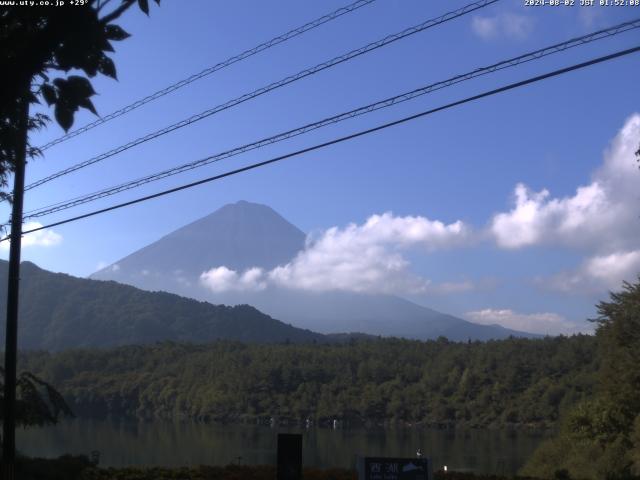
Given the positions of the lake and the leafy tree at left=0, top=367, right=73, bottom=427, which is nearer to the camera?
the leafy tree at left=0, top=367, right=73, bottom=427

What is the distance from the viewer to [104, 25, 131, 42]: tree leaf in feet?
15.5

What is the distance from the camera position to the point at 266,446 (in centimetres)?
5428

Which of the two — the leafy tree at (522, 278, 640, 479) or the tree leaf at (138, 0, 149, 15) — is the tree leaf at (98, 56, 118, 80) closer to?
the tree leaf at (138, 0, 149, 15)

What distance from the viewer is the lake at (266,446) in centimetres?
3990

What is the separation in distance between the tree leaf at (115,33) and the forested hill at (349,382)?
70.3 m

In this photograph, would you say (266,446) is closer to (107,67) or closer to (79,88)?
(107,67)

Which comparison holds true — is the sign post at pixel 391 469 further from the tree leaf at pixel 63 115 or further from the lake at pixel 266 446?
the lake at pixel 266 446

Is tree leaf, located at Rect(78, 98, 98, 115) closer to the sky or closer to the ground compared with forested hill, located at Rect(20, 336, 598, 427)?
closer to the sky

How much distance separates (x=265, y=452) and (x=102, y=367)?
71395mm

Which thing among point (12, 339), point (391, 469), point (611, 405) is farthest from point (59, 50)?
point (611, 405)

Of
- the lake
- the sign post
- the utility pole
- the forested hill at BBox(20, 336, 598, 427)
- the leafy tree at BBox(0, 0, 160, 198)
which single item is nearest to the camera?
the leafy tree at BBox(0, 0, 160, 198)

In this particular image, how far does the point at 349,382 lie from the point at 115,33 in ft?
318

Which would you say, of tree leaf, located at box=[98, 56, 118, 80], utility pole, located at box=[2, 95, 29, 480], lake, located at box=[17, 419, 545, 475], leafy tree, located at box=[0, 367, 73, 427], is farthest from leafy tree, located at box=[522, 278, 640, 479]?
tree leaf, located at box=[98, 56, 118, 80]

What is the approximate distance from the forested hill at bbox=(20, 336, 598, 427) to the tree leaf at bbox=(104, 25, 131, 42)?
7026cm
